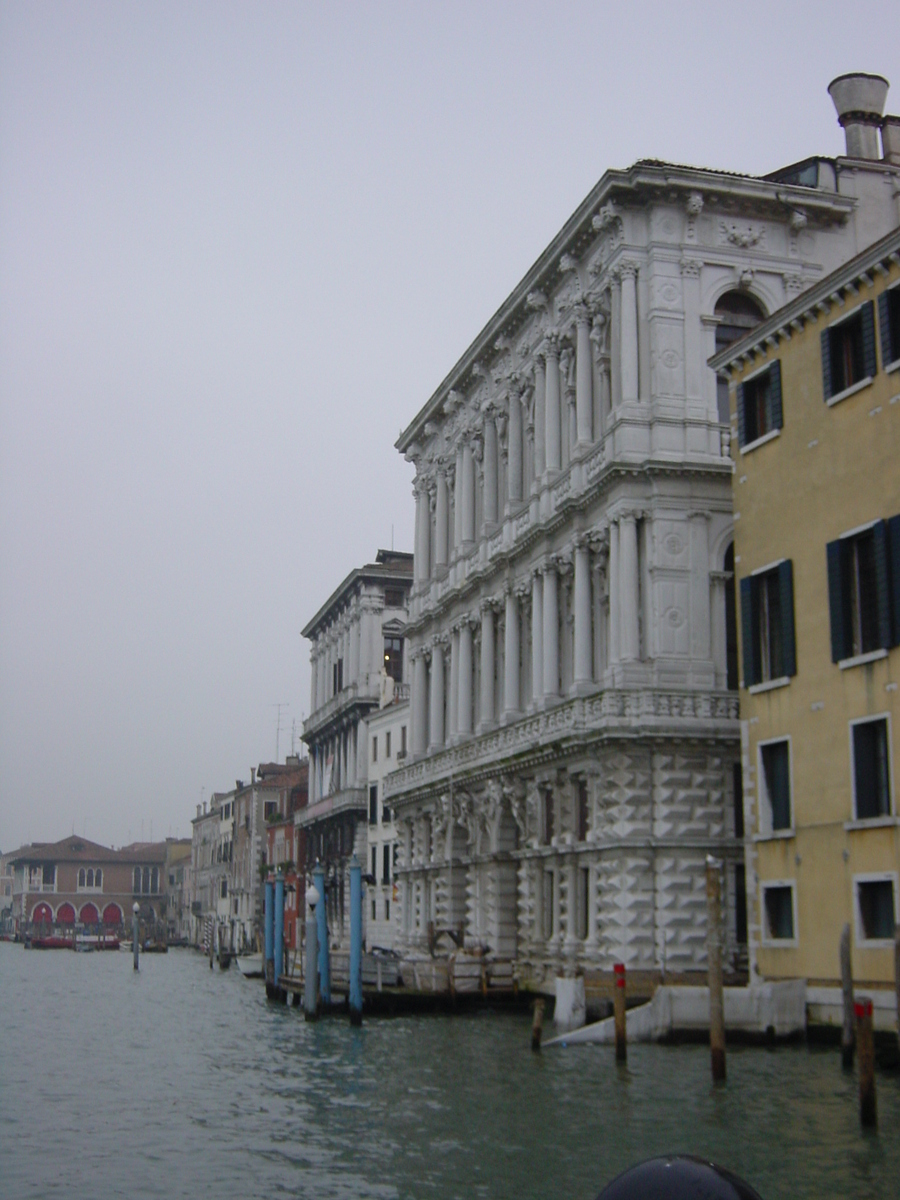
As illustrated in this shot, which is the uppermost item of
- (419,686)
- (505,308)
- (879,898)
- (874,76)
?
(874,76)

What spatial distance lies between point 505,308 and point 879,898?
2207 cm

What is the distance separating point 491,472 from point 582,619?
29.5ft

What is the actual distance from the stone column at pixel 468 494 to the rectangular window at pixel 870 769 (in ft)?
73.7

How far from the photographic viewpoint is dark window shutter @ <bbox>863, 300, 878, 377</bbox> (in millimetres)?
22875

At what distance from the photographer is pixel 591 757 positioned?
105ft

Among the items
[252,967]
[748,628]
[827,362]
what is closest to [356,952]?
[748,628]

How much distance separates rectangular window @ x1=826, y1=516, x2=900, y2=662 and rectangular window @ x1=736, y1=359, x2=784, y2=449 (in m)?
3.08

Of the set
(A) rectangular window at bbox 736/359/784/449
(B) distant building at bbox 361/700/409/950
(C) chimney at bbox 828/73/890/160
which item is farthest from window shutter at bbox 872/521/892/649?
(B) distant building at bbox 361/700/409/950

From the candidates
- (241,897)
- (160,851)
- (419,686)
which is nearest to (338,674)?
(419,686)

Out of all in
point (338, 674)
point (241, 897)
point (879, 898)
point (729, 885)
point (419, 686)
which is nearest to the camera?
point (879, 898)

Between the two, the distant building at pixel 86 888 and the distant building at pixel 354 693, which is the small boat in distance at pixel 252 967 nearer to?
the distant building at pixel 354 693

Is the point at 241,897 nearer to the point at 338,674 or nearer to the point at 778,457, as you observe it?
the point at 338,674

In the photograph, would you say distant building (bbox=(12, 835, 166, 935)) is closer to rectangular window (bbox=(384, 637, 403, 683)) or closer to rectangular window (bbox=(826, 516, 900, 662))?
rectangular window (bbox=(384, 637, 403, 683))

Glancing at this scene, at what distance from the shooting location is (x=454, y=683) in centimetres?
4431
